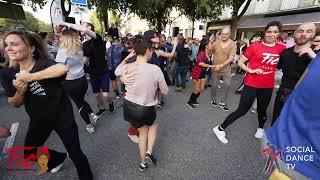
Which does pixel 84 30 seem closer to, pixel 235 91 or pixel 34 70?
pixel 34 70

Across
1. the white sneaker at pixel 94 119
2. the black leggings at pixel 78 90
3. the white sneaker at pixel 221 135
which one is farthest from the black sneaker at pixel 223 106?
the black leggings at pixel 78 90

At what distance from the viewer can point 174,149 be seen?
379cm

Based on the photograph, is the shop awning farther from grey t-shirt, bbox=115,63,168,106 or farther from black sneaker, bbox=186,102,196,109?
grey t-shirt, bbox=115,63,168,106

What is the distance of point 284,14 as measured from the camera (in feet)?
69.3

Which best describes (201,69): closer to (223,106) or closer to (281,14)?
(223,106)

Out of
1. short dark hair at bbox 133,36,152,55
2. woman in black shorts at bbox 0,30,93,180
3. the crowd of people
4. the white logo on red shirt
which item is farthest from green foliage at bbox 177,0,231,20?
woman in black shorts at bbox 0,30,93,180

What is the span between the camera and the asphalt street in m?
3.14

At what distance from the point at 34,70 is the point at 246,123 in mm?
4033

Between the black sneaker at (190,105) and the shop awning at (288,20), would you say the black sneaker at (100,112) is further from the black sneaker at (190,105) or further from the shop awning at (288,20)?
the shop awning at (288,20)

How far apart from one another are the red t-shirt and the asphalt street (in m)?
1.04

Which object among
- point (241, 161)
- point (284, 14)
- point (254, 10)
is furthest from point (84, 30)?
point (254, 10)

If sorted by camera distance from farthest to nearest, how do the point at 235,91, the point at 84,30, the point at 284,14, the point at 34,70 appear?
the point at 284,14 → the point at 235,91 → the point at 84,30 → the point at 34,70

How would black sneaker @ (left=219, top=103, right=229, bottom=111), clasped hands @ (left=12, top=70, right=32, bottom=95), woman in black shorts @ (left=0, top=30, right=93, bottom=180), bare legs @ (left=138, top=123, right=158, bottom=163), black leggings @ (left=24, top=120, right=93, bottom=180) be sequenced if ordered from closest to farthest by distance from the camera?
clasped hands @ (left=12, top=70, right=32, bottom=95)
woman in black shorts @ (left=0, top=30, right=93, bottom=180)
black leggings @ (left=24, top=120, right=93, bottom=180)
bare legs @ (left=138, top=123, right=158, bottom=163)
black sneaker @ (left=219, top=103, right=229, bottom=111)

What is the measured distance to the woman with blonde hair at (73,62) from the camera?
3.70 m
